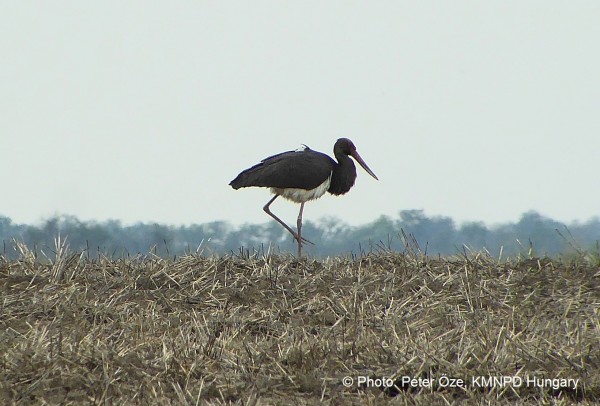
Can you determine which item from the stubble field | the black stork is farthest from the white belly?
the stubble field

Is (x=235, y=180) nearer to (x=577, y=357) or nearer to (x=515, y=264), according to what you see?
(x=515, y=264)

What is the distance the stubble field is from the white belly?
333 centimetres

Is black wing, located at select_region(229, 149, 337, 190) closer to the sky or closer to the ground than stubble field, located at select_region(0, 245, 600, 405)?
closer to the sky

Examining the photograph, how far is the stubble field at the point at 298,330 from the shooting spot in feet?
18.1

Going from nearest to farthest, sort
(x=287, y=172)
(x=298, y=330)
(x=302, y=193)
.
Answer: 1. (x=298, y=330)
2. (x=287, y=172)
3. (x=302, y=193)

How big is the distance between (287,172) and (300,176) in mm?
204

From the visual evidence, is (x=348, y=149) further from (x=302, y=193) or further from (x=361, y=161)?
(x=302, y=193)

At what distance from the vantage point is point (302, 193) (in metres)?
12.2

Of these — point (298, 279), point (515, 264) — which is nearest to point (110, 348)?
point (298, 279)

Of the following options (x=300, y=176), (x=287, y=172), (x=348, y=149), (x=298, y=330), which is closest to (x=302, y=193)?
(x=300, y=176)

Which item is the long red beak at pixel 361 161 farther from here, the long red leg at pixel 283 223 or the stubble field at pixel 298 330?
the stubble field at pixel 298 330

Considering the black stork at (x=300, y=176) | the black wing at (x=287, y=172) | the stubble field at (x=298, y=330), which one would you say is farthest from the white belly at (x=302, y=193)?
the stubble field at (x=298, y=330)

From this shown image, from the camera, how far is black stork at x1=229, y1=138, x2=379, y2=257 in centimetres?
1166

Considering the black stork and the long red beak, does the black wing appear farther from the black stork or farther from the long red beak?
the long red beak
